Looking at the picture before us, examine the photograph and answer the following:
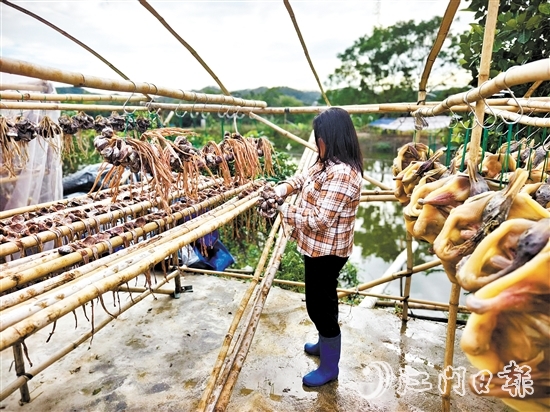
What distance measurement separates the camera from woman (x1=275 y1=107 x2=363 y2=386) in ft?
7.06

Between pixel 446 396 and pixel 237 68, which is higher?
Result: pixel 237 68

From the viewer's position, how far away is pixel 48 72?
118cm

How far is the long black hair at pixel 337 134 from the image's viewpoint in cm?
216

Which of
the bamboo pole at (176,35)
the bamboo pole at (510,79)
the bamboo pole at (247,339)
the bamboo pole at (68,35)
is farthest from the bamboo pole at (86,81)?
the bamboo pole at (510,79)

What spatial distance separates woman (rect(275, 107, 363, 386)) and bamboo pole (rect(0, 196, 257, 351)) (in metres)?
0.70

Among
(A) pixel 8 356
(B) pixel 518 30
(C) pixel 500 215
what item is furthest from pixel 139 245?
(B) pixel 518 30

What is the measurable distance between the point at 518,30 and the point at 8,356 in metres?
5.24

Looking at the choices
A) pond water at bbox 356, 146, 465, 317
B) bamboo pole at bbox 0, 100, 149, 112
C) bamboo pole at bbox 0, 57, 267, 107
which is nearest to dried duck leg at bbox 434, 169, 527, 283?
bamboo pole at bbox 0, 57, 267, 107

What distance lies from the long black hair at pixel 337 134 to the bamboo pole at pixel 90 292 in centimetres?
90

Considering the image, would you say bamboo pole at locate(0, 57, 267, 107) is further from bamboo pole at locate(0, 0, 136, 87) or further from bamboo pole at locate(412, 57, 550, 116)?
bamboo pole at locate(412, 57, 550, 116)

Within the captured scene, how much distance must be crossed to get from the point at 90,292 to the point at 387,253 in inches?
351

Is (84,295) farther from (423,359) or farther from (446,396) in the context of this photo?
(423,359)

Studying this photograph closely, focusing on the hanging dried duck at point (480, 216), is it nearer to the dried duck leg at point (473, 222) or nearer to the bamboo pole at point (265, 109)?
the dried duck leg at point (473, 222)

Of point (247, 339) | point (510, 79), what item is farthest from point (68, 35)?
point (510, 79)
